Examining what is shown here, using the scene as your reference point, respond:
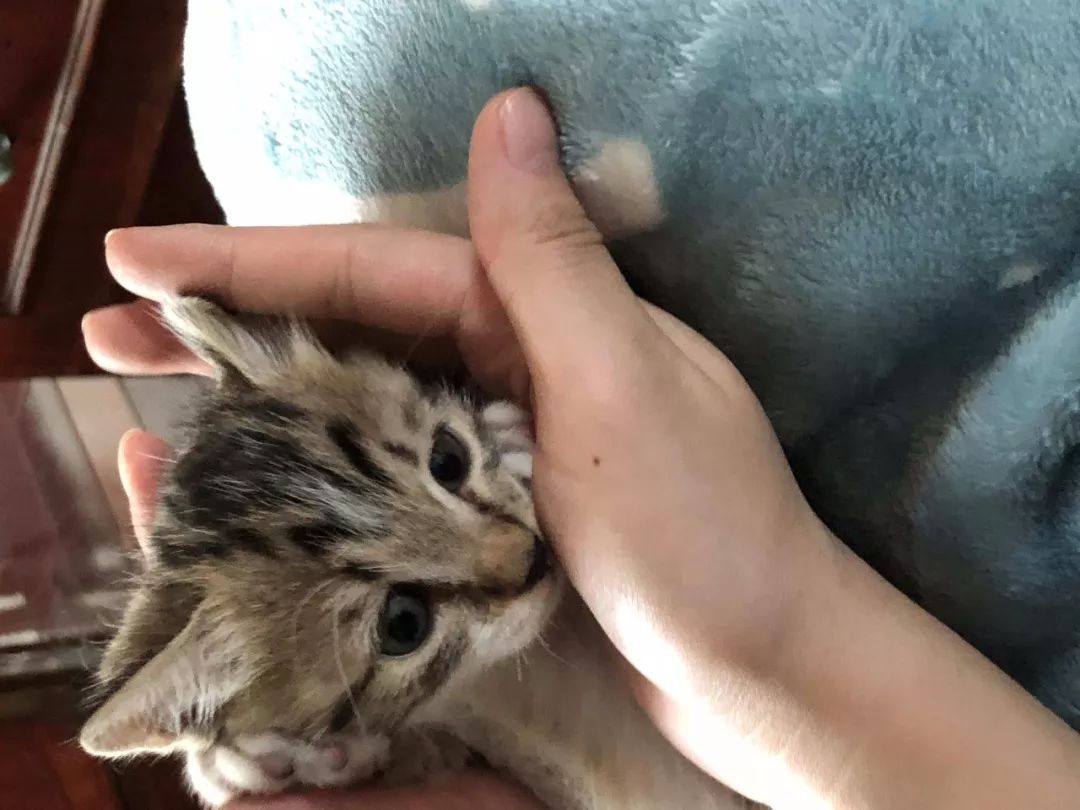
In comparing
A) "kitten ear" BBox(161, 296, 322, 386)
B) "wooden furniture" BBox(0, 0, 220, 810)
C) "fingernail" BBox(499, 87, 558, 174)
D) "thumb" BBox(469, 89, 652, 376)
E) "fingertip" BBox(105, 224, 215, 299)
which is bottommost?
"wooden furniture" BBox(0, 0, 220, 810)

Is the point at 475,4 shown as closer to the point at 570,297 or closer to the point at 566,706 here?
the point at 570,297

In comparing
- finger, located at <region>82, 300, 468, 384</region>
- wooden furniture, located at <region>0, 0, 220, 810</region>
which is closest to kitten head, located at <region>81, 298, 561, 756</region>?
finger, located at <region>82, 300, 468, 384</region>

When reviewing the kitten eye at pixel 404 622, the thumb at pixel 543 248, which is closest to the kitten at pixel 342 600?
the kitten eye at pixel 404 622

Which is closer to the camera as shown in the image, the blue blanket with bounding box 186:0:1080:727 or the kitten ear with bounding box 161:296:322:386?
the blue blanket with bounding box 186:0:1080:727

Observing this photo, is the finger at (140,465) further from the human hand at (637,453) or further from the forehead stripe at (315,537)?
the human hand at (637,453)

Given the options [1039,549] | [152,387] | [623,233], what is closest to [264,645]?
[623,233]

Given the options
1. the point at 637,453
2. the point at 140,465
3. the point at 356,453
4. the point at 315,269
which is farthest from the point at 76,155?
the point at 637,453

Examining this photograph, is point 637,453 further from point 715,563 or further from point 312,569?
point 312,569

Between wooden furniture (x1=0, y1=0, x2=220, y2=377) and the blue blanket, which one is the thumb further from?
wooden furniture (x1=0, y1=0, x2=220, y2=377)
